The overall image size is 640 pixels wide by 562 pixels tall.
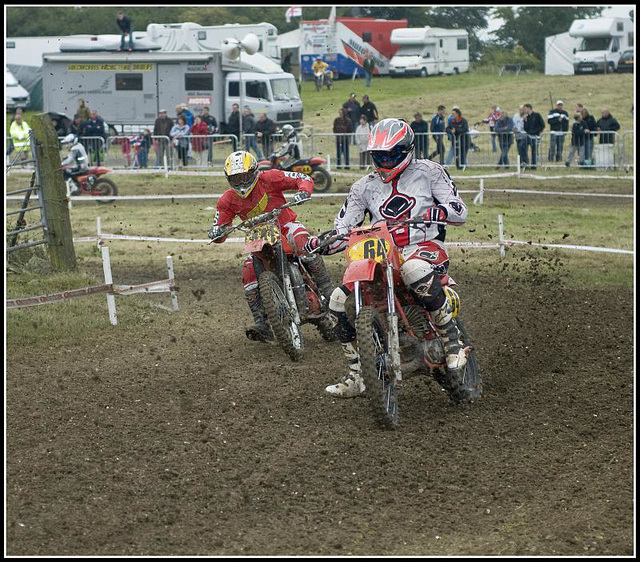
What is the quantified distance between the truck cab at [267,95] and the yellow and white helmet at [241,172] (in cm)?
2490

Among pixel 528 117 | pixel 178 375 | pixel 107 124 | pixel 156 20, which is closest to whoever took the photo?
pixel 178 375

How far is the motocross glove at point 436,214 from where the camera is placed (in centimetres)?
748

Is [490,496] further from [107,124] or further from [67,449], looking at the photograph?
[107,124]

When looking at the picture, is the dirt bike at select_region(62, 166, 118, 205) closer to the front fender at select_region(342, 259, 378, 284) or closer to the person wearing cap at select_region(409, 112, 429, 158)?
the person wearing cap at select_region(409, 112, 429, 158)

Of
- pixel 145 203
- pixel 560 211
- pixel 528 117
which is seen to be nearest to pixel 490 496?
pixel 560 211

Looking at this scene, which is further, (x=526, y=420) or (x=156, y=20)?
(x=156, y=20)

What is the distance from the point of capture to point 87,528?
5.60 metres

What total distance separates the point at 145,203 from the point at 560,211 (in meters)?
8.89

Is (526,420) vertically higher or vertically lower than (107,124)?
lower

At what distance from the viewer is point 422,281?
24.6ft

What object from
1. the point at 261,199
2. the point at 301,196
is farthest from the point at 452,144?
the point at 301,196

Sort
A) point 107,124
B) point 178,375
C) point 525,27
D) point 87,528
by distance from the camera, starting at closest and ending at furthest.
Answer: point 87,528 < point 178,375 < point 107,124 < point 525,27

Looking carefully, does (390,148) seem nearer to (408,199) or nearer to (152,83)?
(408,199)

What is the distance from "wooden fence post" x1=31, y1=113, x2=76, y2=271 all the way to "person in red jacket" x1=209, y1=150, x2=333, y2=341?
3.87 meters
